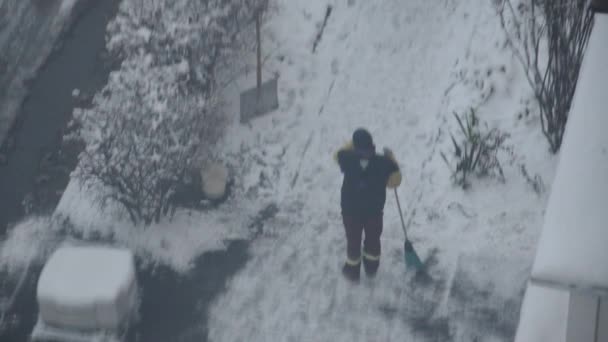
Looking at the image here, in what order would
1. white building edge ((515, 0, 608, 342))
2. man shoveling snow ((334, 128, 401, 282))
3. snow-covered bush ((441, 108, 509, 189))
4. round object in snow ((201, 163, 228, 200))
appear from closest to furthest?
1. white building edge ((515, 0, 608, 342))
2. man shoveling snow ((334, 128, 401, 282))
3. snow-covered bush ((441, 108, 509, 189))
4. round object in snow ((201, 163, 228, 200))

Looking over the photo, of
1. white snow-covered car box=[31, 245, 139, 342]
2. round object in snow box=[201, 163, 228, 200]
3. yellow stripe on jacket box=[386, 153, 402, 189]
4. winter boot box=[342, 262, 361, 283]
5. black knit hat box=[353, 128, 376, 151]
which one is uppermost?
black knit hat box=[353, 128, 376, 151]

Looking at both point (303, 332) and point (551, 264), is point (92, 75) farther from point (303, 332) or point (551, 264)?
point (551, 264)

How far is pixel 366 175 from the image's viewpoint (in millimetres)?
8008

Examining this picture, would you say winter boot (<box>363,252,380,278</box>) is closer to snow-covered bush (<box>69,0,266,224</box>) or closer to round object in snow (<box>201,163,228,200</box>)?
round object in snow (<box>201,163,228,200</box>)

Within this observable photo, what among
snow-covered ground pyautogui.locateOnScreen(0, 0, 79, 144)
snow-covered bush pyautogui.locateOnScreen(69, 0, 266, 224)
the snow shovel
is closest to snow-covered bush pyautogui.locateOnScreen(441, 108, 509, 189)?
the snow shovel

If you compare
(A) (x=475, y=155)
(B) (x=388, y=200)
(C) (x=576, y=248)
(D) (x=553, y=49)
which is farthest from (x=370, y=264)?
(C) (x=576, y=248)

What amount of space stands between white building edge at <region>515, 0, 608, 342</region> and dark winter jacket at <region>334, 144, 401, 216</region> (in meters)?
2.31

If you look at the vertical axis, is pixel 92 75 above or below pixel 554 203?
above

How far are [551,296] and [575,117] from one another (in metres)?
1.32

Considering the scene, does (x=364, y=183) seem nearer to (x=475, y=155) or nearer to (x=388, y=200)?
(x=388, y=200)

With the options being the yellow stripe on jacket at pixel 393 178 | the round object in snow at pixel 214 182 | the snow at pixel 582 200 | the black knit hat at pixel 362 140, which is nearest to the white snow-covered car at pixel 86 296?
the round object in snow at pixel 214 182

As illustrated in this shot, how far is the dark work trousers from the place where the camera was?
824 centimetres

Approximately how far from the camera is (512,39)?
34.6ft

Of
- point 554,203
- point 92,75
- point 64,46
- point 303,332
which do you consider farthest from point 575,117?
point 64,46
